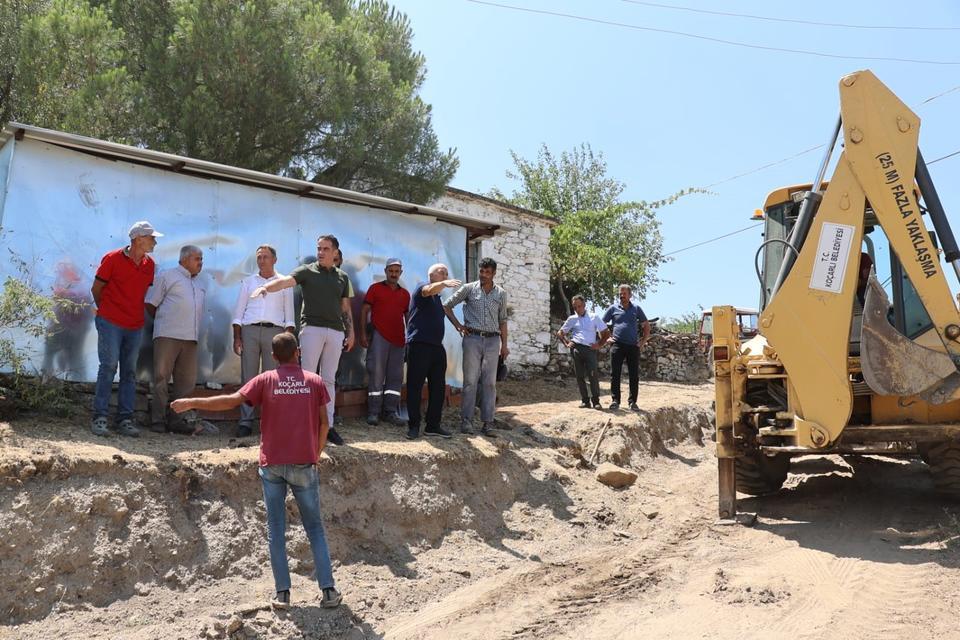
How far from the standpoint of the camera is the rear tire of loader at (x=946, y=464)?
620 cm

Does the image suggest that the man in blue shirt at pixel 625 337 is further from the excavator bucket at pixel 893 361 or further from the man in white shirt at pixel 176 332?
the man in white shirt at pixel 176 332

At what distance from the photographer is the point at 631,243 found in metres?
23.9

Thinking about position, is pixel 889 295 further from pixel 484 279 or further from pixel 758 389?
pixel 484 279

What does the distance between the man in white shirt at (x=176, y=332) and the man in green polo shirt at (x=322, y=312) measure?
24.8 inches

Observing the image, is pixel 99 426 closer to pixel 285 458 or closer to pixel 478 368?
pixel 285 458

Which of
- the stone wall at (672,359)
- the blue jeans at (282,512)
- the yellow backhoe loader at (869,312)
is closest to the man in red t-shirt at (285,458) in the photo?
the blue jeans at (282,512)

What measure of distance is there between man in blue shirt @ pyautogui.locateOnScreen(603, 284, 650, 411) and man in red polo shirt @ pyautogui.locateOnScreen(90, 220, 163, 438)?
6419mm

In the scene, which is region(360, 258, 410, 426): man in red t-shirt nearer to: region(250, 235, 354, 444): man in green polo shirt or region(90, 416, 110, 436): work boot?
region(250, 235, 354, 444): man in green polo shirt

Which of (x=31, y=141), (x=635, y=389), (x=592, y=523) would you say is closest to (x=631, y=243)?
(x=635, y=389)

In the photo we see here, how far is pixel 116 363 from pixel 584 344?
637cm

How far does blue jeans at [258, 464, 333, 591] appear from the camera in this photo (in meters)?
4.78

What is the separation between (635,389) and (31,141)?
26.3 ft

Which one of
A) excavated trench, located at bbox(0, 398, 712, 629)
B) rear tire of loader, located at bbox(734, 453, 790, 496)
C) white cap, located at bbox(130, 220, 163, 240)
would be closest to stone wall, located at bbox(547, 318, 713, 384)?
rear tire of loader, located at bbox(734, 453, 790, 496)

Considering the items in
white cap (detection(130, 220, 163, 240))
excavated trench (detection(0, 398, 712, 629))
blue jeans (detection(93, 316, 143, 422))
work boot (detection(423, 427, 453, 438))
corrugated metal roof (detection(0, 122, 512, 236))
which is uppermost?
corrugated metal roof (detection(0, 122, 512, 236))
